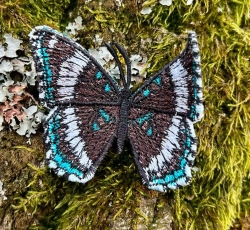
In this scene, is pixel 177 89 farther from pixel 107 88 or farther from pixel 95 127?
pixel 95 127

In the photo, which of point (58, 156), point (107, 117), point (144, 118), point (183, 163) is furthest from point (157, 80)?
point (58, 156)

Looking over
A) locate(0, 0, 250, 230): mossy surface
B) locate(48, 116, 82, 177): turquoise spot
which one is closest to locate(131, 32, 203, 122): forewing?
locate(0, 0, 250, 230): mossy surface

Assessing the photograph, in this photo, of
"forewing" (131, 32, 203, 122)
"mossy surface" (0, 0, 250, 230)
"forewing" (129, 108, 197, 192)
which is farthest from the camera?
"mossy surface" (0, 0, 250, 230)

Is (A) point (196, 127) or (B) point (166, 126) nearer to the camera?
(B) point (166, 126)

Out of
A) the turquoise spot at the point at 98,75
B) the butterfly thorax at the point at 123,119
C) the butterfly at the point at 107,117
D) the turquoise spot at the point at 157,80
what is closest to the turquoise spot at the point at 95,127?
the butterfly at the point at 107,117

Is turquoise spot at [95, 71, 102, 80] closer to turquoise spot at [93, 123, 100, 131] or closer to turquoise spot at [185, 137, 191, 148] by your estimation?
turquoise spot at [93, 123, 100, 131]

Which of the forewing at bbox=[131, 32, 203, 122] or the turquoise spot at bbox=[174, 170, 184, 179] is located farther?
the turquoise spot at bbox=[174, 170, 184, 179]

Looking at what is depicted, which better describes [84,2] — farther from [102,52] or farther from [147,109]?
[147,109]
